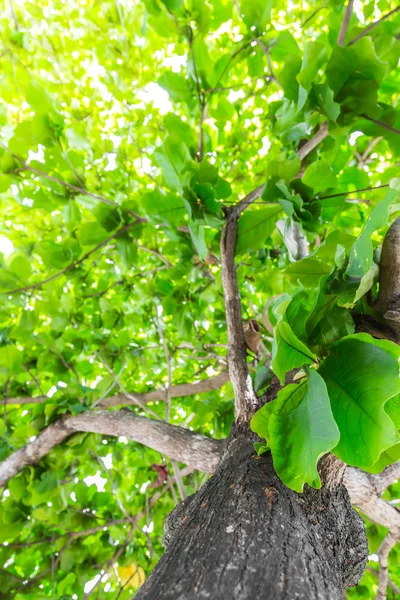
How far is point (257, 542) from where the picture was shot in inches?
20.6

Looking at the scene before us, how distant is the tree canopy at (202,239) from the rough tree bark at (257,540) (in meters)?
0.07

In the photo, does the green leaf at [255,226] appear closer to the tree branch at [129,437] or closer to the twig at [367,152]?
the tree branch at [129,437]

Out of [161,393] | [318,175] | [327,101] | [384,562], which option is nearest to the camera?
[327,101]

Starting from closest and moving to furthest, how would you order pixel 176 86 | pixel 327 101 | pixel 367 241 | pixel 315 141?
1. pixel 367 241
2. pixel 327 101
3. pixel 315 141
4. pixel 176 86

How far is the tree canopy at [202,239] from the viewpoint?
0.65 m

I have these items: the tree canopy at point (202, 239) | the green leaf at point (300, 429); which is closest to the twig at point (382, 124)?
the tree canopy at point (202, 239)

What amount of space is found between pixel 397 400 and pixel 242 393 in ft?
1.41

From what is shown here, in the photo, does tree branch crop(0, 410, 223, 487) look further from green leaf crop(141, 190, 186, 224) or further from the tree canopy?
green leaf crop(141, 190, 186, 224)

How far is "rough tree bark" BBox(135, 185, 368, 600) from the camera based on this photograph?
1.46 ft

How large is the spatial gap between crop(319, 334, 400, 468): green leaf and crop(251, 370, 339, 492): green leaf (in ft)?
0.18

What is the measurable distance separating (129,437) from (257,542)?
3.17ft

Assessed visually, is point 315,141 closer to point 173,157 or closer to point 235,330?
point 173,157

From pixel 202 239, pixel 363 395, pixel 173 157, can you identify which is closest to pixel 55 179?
pixel 173 157

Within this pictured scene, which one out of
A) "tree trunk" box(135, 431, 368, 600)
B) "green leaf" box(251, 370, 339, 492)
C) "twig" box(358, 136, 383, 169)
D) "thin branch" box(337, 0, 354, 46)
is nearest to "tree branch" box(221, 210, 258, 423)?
"tree trunk" box(135, 431, 368, 600)
